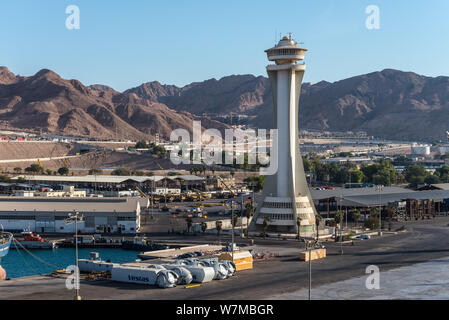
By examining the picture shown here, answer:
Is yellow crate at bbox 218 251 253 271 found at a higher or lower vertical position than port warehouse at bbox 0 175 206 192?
lower

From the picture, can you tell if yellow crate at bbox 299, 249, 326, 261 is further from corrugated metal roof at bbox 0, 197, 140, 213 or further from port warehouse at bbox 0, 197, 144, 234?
corrugated metal roof at bbox 0, 197, 140, 213

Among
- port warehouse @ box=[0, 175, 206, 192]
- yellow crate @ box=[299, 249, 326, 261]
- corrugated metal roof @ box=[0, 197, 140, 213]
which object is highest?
port warehouse @ box=[0, 175, 206, 192]

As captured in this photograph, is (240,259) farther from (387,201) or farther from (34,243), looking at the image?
(387,201)

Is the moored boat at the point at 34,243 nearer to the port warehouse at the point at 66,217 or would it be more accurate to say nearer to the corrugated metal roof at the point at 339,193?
the port warehouse at the point at 66,217

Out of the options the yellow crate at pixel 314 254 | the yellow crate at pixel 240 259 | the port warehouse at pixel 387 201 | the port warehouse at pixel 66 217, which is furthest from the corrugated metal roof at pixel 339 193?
the yellow crate at pixel 240 259

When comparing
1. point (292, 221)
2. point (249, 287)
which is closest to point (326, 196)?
point (292, 221)

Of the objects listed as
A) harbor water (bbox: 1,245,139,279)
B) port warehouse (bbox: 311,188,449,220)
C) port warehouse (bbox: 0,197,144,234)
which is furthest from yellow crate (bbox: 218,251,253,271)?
port warehouse (bbox: 311,188,449,220)
